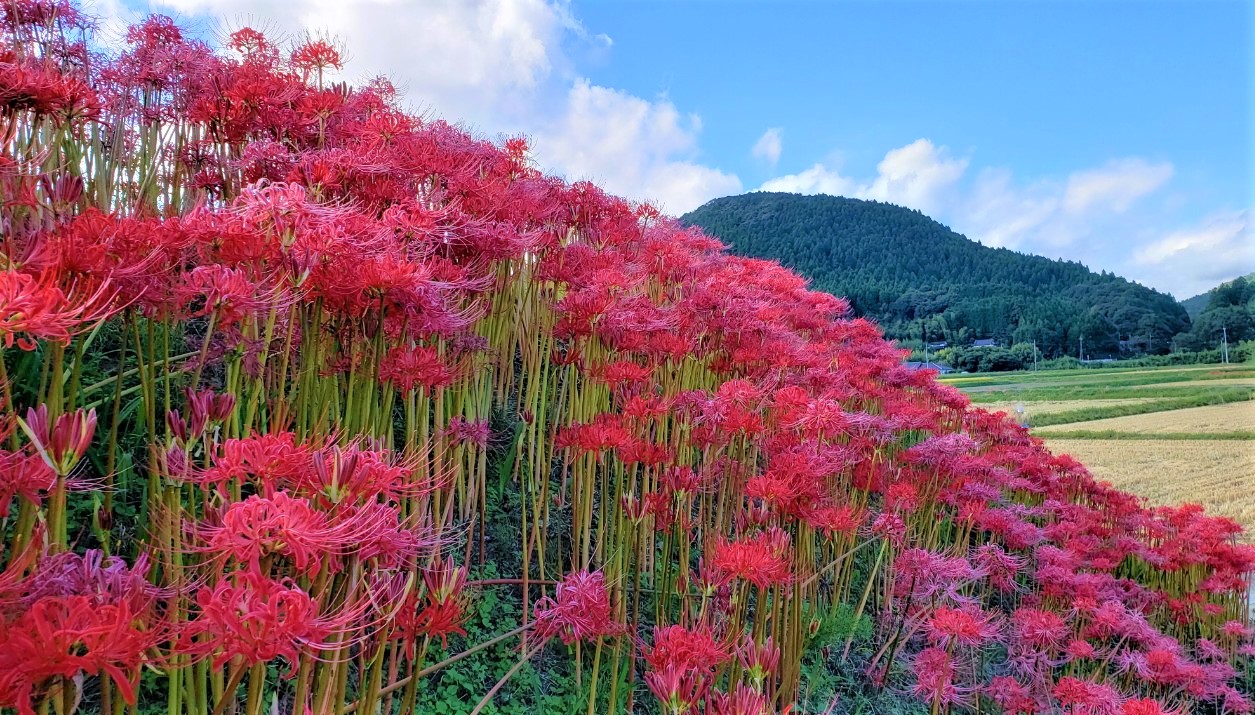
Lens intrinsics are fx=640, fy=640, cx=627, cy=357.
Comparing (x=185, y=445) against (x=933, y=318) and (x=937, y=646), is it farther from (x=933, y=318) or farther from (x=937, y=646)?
(x=933, y=318)

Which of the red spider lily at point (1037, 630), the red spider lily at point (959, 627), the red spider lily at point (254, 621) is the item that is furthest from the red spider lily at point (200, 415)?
the red spider lily at point (1037, 630)

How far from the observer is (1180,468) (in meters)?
5.24

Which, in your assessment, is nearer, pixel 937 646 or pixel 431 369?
pixel 431 369

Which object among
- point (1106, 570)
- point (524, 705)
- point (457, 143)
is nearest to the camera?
point (524, 705)

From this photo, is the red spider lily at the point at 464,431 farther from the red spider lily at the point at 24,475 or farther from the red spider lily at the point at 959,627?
the red spider lily at the point at 959,627

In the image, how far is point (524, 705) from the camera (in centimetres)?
176

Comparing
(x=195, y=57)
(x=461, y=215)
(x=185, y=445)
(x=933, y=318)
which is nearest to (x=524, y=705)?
(x=185, y=445)

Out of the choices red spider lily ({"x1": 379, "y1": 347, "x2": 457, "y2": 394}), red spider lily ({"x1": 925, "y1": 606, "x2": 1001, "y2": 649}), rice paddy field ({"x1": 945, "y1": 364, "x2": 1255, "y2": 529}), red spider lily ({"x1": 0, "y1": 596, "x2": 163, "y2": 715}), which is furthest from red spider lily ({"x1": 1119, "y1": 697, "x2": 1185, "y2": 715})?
rice paddy field ({"x1": 945, "y1": 364, "x2": 1255, "y2": 529})

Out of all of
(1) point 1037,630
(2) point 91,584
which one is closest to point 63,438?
(2) point 91,584

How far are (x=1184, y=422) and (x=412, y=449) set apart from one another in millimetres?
6938

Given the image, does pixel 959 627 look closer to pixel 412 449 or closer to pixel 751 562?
pixel 751 562

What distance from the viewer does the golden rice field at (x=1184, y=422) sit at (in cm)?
555

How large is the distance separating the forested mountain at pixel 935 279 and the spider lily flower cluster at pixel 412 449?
2188 mm

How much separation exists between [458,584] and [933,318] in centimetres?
641
